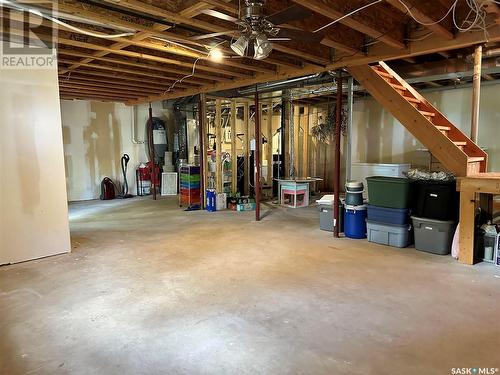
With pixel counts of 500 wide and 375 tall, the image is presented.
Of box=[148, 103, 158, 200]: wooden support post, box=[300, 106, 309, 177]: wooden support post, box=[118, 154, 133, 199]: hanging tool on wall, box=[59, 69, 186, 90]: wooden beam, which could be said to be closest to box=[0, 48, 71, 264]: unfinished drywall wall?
box=[59, 69, 186, 90]: wooden beam

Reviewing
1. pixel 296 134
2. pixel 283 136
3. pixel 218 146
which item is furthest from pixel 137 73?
pixel 296 134

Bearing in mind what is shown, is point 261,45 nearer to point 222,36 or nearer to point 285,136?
point 222,36

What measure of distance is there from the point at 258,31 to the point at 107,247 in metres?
3.36

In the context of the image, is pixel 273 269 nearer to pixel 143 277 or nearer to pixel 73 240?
pixel 143 277

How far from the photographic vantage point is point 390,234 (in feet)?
15.0

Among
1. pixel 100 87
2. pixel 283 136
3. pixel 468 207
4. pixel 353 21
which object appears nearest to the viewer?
pixel 353 21

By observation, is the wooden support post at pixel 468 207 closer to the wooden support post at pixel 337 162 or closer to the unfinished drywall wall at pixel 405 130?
the wooden support post at pixel 337 162

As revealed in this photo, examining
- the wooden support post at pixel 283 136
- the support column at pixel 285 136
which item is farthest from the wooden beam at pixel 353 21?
the wooden support post at pixel 283 136

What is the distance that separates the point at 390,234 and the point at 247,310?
260cm

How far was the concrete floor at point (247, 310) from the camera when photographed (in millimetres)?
2162

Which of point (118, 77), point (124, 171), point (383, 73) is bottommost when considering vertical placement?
point (124, 171)

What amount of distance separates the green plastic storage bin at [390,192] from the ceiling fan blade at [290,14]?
8.93 feet

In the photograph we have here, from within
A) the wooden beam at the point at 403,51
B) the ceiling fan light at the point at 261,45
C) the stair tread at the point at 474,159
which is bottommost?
the stair tread at the point at 474,159

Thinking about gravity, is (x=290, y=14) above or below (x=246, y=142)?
above
